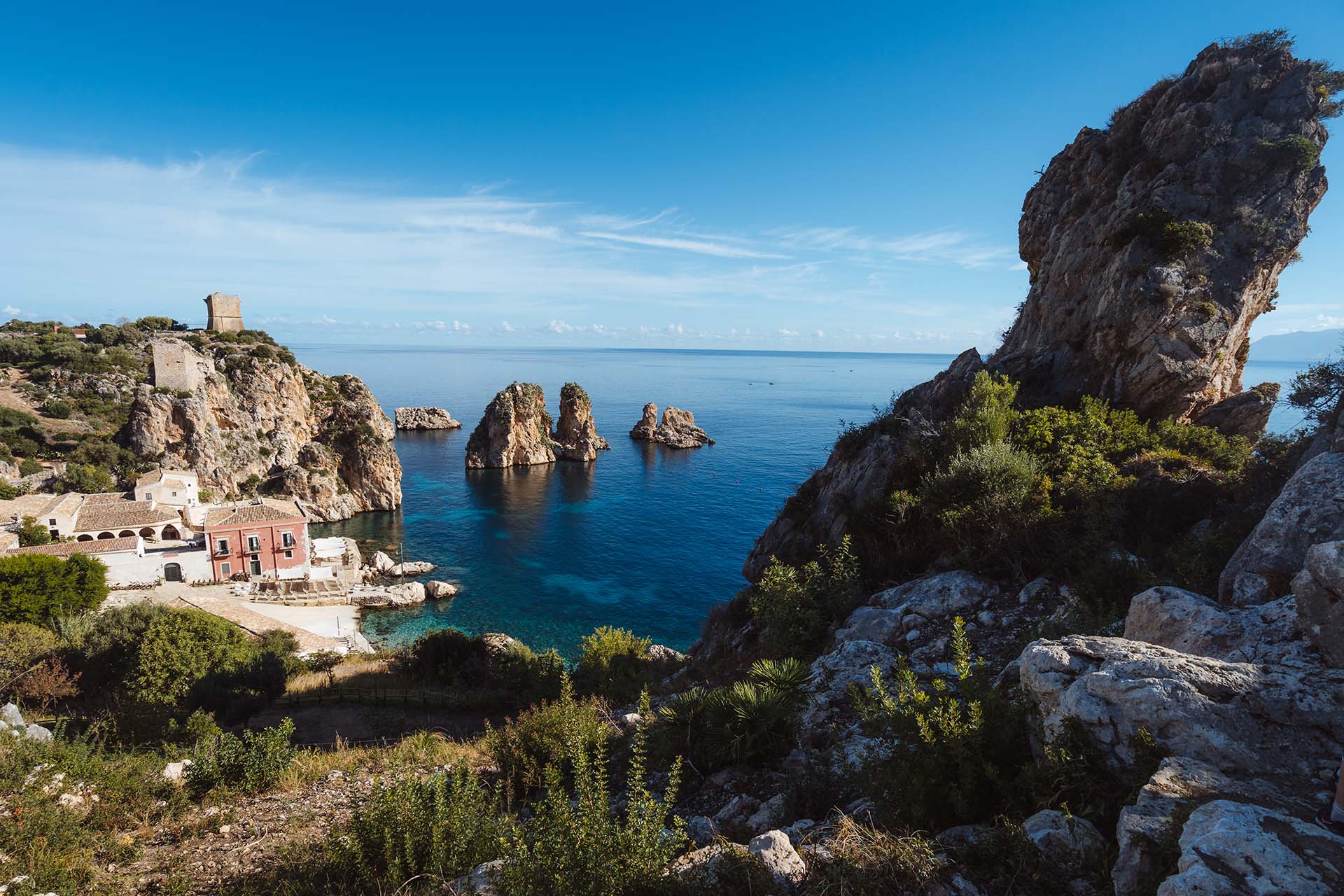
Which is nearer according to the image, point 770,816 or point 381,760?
point 770,816

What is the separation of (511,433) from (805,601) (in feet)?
211

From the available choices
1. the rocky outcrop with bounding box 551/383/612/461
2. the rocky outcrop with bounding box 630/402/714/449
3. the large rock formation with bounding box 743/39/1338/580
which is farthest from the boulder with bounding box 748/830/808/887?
the rocky outcrop with bounding box 630/402/714/449

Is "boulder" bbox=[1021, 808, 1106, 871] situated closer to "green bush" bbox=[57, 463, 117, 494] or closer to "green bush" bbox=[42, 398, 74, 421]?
"green bush" bbox=[57, 463, 117, 494]

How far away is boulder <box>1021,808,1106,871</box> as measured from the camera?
349 cm

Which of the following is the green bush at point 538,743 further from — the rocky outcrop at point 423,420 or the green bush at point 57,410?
the rocky outcrop at point 423,420

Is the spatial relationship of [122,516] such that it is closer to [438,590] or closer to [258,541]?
[258,541]

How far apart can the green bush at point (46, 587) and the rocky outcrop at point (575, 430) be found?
52.4 metres

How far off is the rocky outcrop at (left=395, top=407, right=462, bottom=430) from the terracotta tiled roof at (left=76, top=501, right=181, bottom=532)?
200 ft

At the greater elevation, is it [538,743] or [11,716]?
[538,743]

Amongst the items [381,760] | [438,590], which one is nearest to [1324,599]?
[381,760]

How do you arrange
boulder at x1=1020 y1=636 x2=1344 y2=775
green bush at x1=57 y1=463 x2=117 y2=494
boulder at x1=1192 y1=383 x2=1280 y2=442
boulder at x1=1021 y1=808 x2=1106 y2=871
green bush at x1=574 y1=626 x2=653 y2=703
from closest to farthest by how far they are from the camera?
boulder at x1=1021 y1=808 x2=1106 y2=871
boulder at x1=1020 y1=636 x2=1344 y2=775
boulder at x1=1192 y1=383 x2=1280 y2=442
green bush at x1=574 y1=626 x2=653 y2=703
green bush at x1=57 y1=463 x2=117 y2=494

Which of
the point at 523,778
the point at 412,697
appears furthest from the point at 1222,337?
the point at 412,697

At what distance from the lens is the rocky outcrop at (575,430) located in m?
76.8

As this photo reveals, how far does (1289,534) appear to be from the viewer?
6062mm
